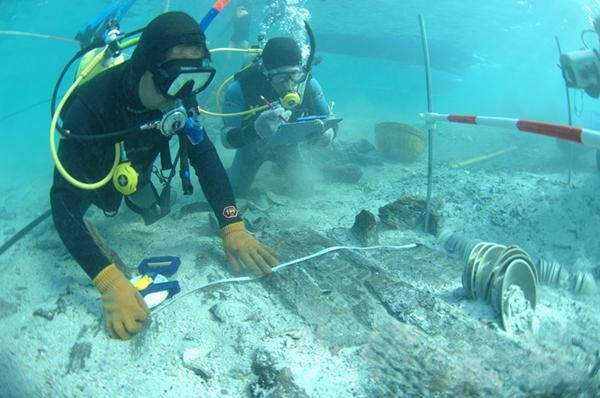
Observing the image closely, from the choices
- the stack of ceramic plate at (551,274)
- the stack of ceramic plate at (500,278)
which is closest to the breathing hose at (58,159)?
the stack of ceramic plate at (500,278)

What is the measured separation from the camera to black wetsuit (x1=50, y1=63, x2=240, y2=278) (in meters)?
2.88

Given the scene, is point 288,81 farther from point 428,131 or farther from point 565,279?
point 565,279

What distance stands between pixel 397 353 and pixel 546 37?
131 feet

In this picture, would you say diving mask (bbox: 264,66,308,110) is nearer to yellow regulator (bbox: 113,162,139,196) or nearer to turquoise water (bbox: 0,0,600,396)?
yellow regulator (bbox: 113,162,139,196)

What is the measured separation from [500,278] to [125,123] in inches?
128

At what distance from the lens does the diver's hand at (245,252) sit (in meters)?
3.33

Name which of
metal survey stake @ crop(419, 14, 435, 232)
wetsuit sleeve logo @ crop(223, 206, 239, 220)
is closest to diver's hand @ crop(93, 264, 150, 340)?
wetsuit sleeve logo @ crop(223, 206, 239, 220)

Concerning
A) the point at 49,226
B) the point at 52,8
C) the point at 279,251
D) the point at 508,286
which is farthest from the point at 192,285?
the point at 52,8

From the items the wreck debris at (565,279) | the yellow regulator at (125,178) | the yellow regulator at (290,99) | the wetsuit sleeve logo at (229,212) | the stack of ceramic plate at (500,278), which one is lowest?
the wreck debris at (565,279)

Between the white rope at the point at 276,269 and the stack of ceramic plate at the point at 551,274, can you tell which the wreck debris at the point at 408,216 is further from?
the stack of ceramic plate at the point at 551,274

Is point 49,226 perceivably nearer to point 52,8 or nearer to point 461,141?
point 461,141

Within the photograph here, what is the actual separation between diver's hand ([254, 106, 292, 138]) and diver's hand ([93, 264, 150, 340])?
8.47 ft

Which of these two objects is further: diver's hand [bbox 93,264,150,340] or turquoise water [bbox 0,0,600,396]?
turquoise water [bbox 0,0,600,396]

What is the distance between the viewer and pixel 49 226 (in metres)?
5.46
